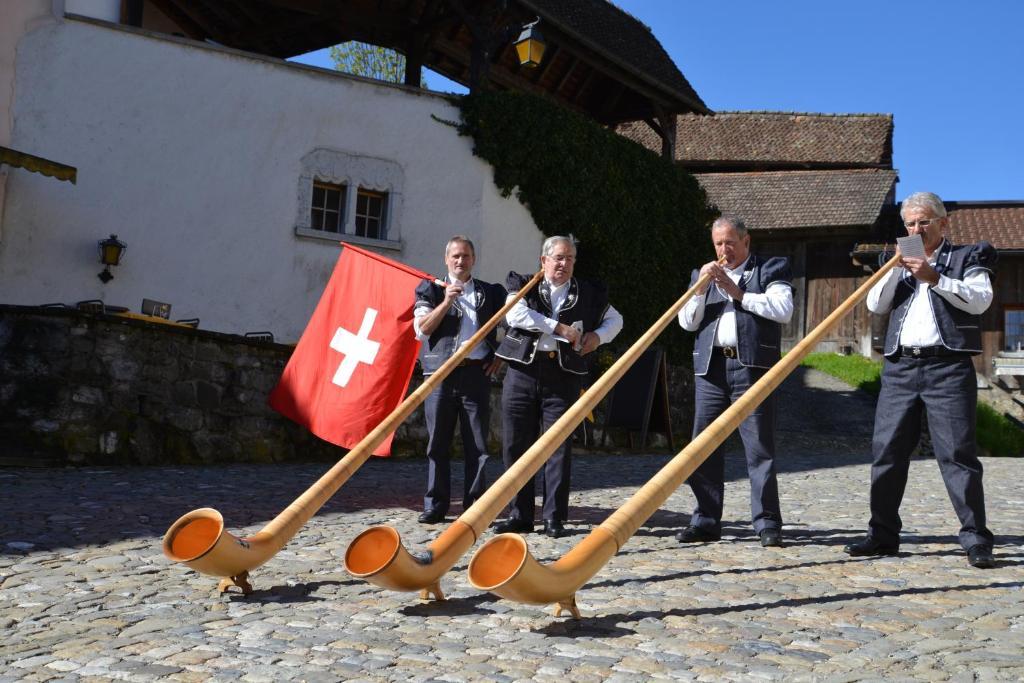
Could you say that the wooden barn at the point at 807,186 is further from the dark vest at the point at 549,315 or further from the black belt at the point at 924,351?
the black belt at the point at 924,351

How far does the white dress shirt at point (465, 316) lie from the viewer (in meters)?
6.32

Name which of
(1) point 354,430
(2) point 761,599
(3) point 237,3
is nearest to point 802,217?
(3) point 237,3

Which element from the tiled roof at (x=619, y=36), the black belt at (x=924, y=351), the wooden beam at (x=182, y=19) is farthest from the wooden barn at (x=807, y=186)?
the black belt at (x=924, y=351)

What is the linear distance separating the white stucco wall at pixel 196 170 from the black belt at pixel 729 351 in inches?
307

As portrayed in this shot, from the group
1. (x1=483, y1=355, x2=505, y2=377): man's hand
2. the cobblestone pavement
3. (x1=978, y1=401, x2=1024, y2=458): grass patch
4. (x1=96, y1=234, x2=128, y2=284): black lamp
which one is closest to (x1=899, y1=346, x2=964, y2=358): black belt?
the cobblestone pavement

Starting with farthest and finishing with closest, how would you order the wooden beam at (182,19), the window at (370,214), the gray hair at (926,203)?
the wooden beam at (182,19) → the window at (370,214) → the gray hair at (926,203)

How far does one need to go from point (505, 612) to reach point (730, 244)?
8.49 feet

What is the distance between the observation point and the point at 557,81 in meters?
18.9

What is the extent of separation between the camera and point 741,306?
571 cm

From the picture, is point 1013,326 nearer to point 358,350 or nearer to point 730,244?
point 358,350

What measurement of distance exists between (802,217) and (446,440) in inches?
928

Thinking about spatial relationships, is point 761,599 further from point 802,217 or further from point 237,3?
point 802,217

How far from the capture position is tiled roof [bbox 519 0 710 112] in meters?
16.0

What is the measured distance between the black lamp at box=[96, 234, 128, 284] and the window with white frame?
216cm
